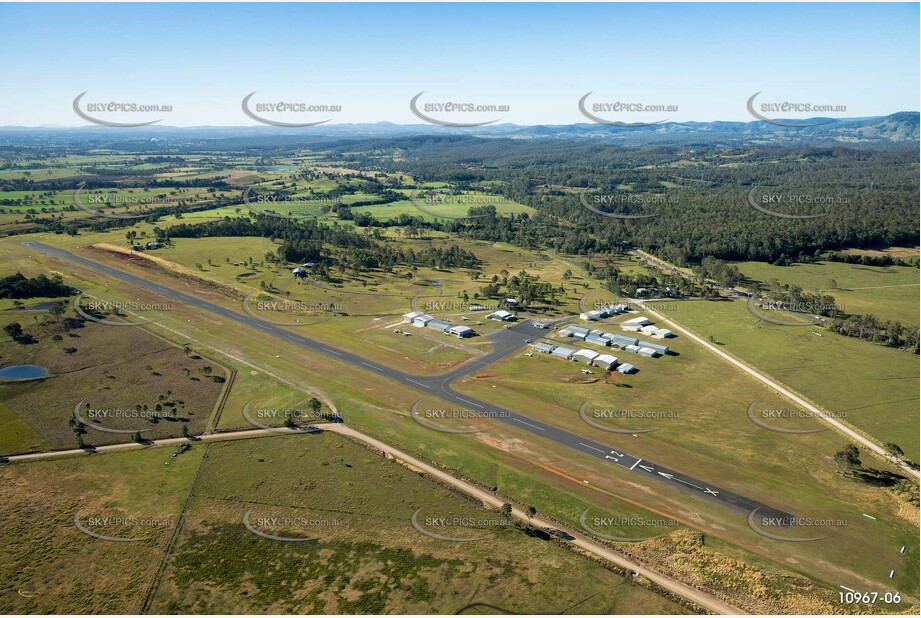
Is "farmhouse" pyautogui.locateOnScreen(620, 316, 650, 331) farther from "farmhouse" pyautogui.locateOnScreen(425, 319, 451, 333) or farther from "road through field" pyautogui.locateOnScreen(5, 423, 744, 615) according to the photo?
"road through field" pyautogui.locateOnScreen(5, 423, 744, 615)

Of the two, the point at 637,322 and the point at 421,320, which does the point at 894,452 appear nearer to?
the point at 637,322

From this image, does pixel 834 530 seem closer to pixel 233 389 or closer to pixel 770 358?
pixel 770 358

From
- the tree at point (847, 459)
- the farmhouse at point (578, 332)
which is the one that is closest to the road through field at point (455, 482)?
the tree at point (847, 459)

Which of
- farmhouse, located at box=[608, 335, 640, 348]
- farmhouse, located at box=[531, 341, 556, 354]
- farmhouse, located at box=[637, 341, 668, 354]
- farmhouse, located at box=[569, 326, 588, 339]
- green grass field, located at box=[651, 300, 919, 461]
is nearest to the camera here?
green grass field, located at box=[651, 300, 919, 461]

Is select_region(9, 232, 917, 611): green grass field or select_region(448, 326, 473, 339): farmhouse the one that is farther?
select_region(448, 326, 473, 339): farmhouse

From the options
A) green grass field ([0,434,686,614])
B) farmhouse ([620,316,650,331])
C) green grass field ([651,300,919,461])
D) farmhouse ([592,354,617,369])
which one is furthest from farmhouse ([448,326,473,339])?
green grass field ([651,300,919,461])

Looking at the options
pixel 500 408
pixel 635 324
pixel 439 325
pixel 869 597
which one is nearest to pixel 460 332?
pixel 439 325

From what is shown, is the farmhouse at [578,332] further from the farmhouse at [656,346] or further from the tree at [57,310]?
the tree at [57,310]
